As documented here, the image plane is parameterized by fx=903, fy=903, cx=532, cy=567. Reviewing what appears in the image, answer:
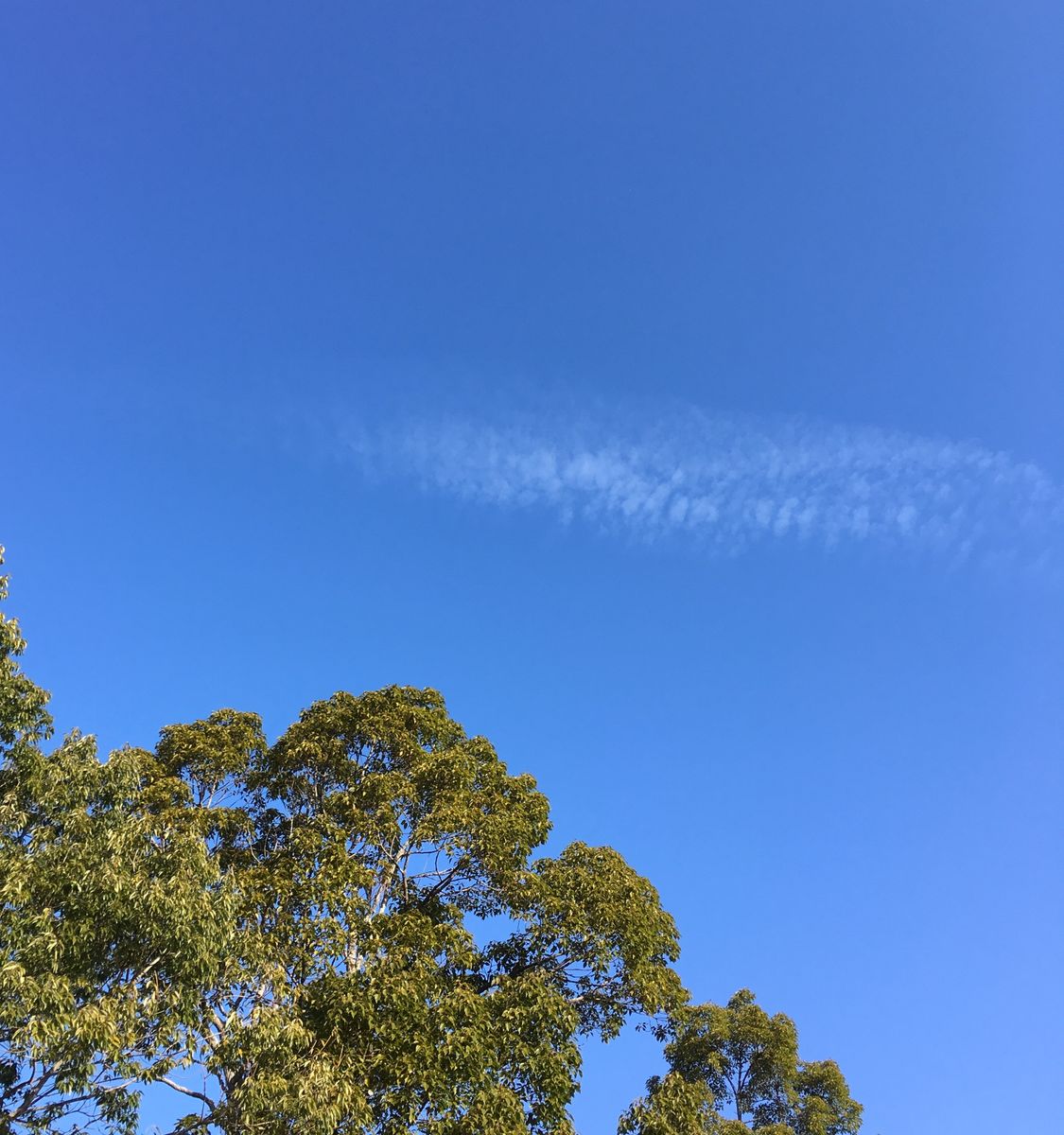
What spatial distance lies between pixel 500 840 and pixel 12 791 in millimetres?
7282

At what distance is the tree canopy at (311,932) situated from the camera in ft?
35.1

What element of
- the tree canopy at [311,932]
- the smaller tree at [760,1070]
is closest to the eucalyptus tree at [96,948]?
the tree canopy at [311,932]

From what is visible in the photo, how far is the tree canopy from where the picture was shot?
1071 centimetres

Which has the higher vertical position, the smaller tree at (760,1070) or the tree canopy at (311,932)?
the smaller tree at (760,1070)

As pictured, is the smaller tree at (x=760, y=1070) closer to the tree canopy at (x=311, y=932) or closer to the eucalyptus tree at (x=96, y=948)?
the tree canopy at (x=311, y=932)

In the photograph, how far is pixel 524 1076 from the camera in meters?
12.9

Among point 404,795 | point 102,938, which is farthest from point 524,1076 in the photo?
point 102,938

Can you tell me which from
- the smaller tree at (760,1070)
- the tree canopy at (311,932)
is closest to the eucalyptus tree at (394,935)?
the tree canopy at (311,932)

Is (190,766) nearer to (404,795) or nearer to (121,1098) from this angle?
(404,795)

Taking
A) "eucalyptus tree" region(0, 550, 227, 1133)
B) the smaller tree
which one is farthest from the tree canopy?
the smaller tree

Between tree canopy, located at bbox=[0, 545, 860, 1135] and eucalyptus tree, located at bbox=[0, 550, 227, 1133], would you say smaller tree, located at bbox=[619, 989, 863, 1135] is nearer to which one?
tree canopy, located at bbox=[0, 545, 860, 1135]

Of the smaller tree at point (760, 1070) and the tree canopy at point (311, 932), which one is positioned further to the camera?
the smaller tree at point (760, 1070)

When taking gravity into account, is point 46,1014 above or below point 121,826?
below

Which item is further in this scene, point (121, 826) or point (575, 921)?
point (575, 921)
